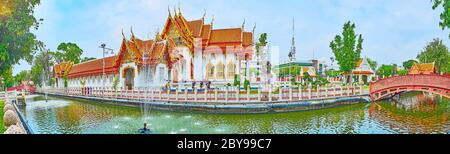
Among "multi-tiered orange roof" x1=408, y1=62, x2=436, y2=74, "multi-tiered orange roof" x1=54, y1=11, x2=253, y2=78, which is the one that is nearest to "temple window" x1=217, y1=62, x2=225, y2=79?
"multi-tiered orange roof" x1=54, y1=11, x2=253, y2=78

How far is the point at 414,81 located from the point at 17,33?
10419 millimetres

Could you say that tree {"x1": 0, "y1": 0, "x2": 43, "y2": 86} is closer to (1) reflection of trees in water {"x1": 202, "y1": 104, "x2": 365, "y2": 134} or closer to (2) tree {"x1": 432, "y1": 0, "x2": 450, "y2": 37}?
(1) reflection of trees in water {"x1": 202, "y1": 104, "x2": 365, "y2": 134}

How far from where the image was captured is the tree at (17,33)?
439 centimetres

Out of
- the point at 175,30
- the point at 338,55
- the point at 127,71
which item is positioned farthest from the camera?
the point at 175,30

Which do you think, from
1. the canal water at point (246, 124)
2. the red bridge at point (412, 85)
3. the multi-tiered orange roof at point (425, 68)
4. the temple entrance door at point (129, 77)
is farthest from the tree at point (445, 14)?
the temple entrance door at point (129, 77)

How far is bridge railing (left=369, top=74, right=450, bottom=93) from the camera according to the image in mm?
6988

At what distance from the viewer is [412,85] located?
8555 mm

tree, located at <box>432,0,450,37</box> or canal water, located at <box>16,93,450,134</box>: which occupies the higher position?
tree, located at <box>432,0,450,37</box>

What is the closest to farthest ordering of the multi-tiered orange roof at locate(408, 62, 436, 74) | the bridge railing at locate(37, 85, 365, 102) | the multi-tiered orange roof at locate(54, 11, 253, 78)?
the bridge railing at locate(37, 85, 365, 102)
the multi-tiered orange roof at locate(408, 62, 436, 74)
the multi-tiered orange roof at locate(54, 11, 253, 78)

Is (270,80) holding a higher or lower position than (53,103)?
higher
